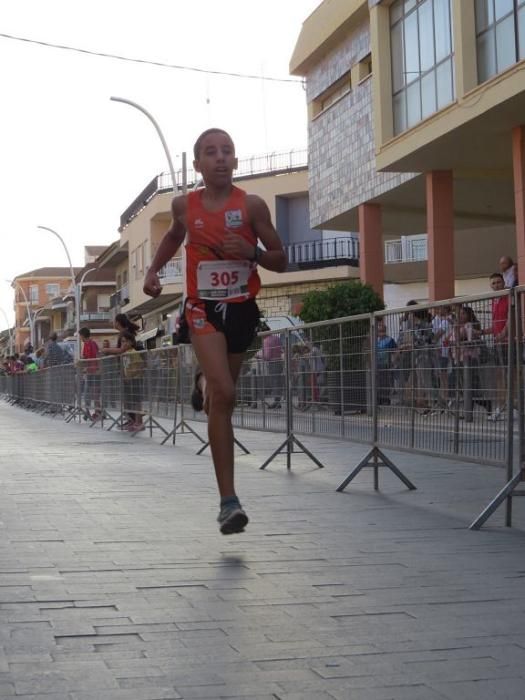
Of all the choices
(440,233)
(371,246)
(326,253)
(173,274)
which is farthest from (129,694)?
(173,274)

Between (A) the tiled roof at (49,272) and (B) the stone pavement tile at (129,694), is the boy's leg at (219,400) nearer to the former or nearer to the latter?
(B) the stone pavement tile at (129,694)

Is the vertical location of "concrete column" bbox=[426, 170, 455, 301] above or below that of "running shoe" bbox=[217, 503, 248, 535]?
above

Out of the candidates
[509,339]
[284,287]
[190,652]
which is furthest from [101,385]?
[284,287]

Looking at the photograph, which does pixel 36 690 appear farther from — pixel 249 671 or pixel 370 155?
pixel 370 155

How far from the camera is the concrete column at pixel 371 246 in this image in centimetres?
3061

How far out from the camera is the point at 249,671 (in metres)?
3.80

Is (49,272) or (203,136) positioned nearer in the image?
(203,136)

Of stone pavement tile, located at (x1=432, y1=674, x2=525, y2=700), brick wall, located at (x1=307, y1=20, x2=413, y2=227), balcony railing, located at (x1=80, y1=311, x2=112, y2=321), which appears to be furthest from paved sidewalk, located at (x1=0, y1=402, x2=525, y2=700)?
balcony railing, located at (x1=80, y1=311, x2=112, y2=321)

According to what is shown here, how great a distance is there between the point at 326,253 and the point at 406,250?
127 inches

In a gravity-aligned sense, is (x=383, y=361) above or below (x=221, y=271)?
below

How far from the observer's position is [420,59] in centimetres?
2489

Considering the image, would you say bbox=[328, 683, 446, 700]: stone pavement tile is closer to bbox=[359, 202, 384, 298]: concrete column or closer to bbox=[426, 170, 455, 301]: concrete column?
bbox=[426, 170, 455, 301]: concrete column

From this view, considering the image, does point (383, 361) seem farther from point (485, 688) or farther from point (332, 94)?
point (332, 94)

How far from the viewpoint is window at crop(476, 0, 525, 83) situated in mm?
20453
